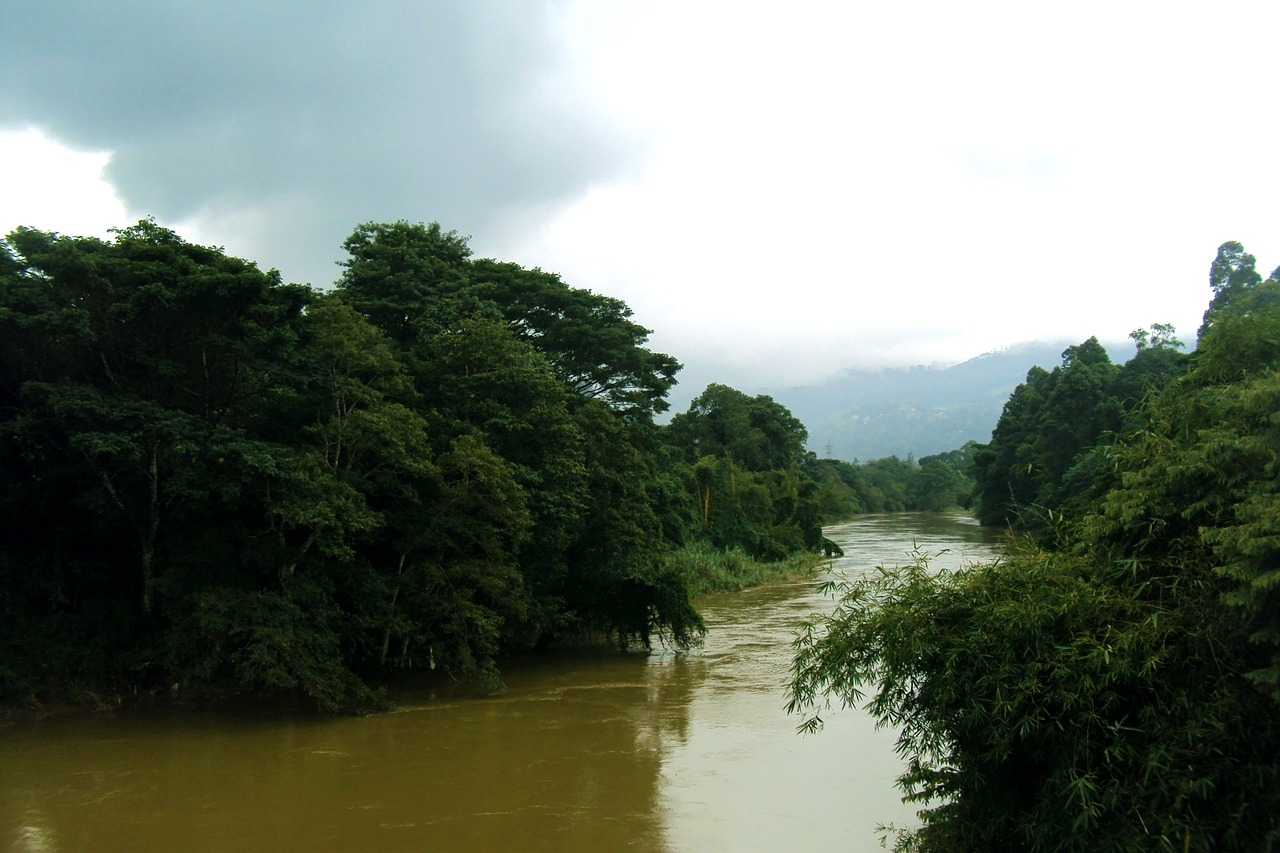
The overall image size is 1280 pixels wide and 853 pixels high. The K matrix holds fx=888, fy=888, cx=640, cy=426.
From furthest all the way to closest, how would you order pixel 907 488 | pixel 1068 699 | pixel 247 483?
pixel 907 488 → pixel 247 483 → pixel 1068 699

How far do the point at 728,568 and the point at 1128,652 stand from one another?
1169 inches

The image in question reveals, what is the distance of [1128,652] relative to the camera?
601 centimetres

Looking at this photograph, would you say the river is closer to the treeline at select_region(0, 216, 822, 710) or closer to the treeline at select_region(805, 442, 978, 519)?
the treeline at select_region(0, 216, 822, 710)

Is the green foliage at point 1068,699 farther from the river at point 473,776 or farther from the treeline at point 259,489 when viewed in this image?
the treeline at point 259,489

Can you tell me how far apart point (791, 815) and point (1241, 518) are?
6731 mm

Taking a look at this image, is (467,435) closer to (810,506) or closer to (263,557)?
(263,557)

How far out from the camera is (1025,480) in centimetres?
5534

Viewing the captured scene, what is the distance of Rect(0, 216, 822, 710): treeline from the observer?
13.2 meters

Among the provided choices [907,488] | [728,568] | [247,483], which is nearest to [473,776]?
[247,483]

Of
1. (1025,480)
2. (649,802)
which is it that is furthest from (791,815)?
(1025,480)

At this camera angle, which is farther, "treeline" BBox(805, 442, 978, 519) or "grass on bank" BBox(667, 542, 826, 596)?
"treeline" BBox(805, 442, 978, 519)

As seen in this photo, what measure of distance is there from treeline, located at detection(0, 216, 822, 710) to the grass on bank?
12.8 metres

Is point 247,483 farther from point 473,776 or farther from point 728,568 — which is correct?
point 728,568

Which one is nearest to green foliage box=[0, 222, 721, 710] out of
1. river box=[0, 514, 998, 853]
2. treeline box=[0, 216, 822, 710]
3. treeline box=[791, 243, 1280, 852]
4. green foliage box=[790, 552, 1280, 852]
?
treeline box=[0, 216, 822, 710]
